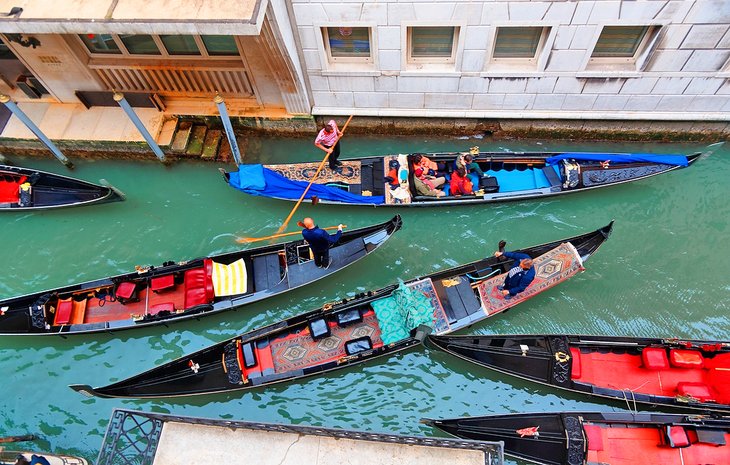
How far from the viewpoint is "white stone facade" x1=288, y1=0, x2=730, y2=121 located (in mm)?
8984

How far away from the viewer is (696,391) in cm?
787

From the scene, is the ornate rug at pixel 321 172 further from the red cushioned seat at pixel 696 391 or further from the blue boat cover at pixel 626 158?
the red cushioned seat at pixel 696 391

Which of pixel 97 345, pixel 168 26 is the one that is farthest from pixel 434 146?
pixel 97 345

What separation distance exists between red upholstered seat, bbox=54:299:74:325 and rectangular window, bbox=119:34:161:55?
588 centimetres

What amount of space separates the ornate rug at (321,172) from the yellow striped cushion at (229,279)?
2.59 metres

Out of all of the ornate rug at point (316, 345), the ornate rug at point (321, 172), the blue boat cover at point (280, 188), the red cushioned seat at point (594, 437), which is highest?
the ornate rug at point (321, 172)

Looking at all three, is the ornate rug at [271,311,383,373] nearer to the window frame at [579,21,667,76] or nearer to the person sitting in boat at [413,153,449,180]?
the person sitting in boat at [413,153,449,180]

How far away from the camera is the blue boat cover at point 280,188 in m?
10.3

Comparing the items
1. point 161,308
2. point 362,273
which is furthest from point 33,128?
point 362,273

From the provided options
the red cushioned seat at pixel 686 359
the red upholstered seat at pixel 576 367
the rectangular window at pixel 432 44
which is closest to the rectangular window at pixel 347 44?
the rectangular window at pixel 432 44

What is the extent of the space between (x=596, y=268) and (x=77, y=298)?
1058cm

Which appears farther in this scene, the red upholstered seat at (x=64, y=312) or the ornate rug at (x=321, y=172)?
the ornate rug at (x=321, y=172)

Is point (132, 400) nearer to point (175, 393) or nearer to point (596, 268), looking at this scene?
point (175, 393)

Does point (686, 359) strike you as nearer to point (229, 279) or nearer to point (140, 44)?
point (229, 279)
